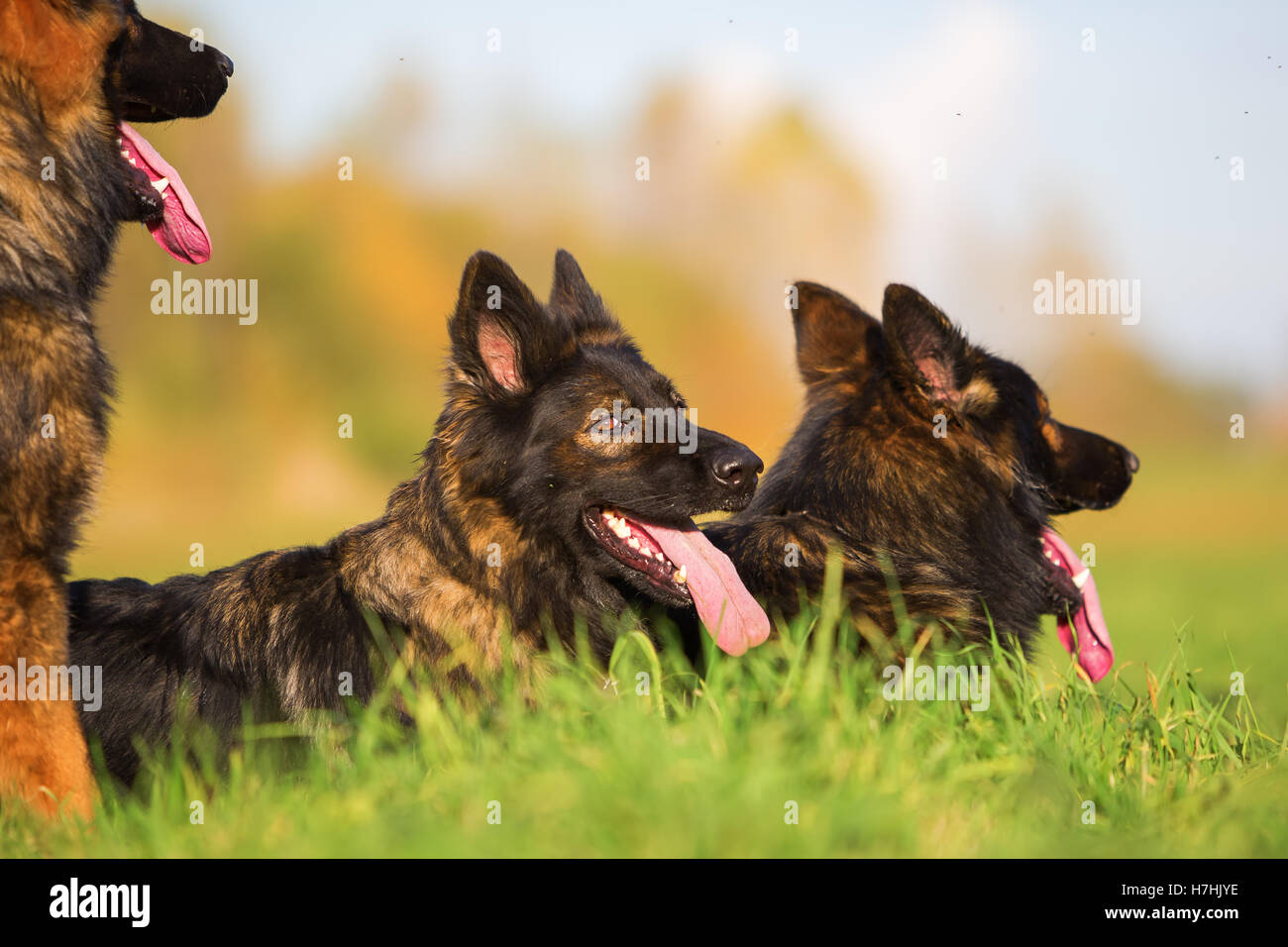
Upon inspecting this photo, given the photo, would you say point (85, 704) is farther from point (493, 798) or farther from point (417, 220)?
point (417, 220)

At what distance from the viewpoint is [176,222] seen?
4.83 meters

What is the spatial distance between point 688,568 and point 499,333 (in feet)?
3.99

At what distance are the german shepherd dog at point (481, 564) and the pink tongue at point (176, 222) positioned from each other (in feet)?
4.20

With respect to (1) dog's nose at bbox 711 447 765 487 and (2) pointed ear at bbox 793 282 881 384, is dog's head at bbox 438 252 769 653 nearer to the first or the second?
(1) dog's nose at bbox 711 447 765 487

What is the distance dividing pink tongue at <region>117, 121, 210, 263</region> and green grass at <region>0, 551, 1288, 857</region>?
215cm

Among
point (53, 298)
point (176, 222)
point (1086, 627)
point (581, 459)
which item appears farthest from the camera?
point (1086, 627)

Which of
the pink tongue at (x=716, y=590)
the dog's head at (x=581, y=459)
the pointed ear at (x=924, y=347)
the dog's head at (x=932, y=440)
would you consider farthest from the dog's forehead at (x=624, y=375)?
the pointed ear at (x=924, y=347)

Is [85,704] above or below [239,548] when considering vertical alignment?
below
